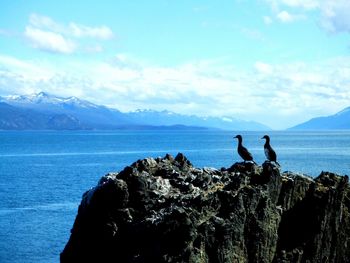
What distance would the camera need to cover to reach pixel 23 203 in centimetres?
8200

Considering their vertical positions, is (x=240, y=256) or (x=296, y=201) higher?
(x=296, y=201)

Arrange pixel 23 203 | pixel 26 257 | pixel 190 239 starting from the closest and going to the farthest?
pixel 190 239, pixel 26 257, pixel 23 203

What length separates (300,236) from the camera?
31.1 m

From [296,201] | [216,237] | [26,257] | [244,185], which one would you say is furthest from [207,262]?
[26,257]

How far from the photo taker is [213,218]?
92.3 feet

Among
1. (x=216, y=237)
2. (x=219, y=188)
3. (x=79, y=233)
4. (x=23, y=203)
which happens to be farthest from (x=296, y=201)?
(x=23, y=203)

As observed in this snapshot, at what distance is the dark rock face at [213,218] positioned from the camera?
2731 centimetres

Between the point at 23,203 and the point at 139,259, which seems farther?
the point at 23,203

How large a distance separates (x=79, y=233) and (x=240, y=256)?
31.2 ft

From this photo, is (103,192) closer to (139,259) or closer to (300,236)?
(139,259)

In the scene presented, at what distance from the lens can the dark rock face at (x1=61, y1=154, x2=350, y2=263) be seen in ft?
89.6

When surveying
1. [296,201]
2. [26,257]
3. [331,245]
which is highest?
[296,201]

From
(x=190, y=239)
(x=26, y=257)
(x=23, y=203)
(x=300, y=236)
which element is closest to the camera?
(x=190, y=239)

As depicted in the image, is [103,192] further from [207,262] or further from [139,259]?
[207,262]
